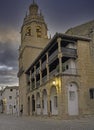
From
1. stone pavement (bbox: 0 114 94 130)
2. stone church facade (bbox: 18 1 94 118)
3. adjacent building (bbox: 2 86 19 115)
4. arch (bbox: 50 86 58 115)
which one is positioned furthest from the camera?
adjacent building (bbox: 2 86 19 115)

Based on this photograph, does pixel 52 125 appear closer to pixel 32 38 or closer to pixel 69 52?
pixel 69 52

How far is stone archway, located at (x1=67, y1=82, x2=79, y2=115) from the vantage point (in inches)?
1081

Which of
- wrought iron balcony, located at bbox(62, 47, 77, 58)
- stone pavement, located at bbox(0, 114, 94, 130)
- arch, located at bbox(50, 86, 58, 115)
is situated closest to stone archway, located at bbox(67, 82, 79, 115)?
wrought iron balcony, located at bbox(62, 47, 77, 58)

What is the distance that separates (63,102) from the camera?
1047 inches

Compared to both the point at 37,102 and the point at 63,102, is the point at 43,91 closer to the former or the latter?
the point at 37,102

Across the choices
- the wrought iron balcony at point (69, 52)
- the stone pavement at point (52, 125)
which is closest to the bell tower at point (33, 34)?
the wrought iron balcony at point (69, 52)

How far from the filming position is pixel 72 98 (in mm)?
27859

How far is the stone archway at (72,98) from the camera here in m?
27.5

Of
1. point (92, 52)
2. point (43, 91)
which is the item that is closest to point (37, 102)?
point (43, 91)

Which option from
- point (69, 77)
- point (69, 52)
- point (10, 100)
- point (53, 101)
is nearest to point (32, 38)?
point (53, 101)

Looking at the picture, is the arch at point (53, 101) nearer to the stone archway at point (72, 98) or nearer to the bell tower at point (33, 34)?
the stone archway at point (72, 98)

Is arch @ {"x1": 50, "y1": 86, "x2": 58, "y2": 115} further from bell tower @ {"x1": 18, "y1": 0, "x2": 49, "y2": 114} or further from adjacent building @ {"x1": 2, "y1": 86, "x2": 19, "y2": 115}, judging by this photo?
adjacent building @ {"x1": 2, "y1": 86, "x2": 19, "y2": 115}

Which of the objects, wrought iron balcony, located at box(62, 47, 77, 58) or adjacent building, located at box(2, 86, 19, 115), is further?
adjacent building, located at box(2, 86, 19, 115)

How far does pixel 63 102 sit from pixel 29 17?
30428mm
